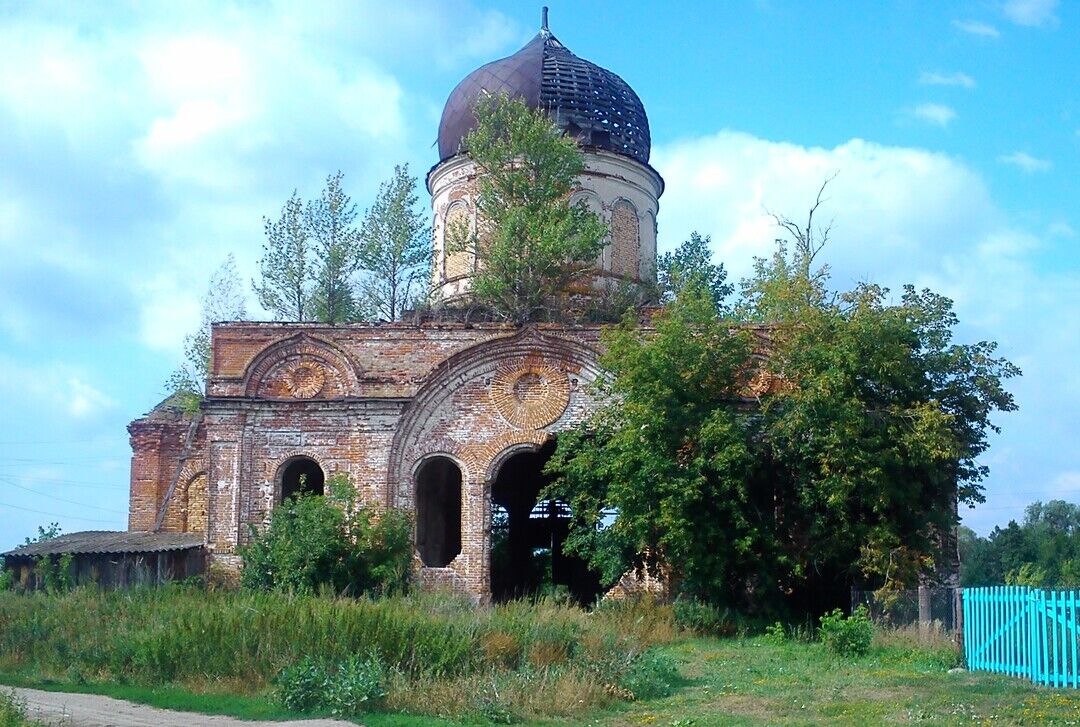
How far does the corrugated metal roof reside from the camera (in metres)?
21.8

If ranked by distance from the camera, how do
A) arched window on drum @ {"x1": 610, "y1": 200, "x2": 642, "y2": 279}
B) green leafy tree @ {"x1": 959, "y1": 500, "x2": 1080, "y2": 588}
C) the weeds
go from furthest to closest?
green leafy tree @ {"x1": 959, "y1": 500, "x2": 1080, "y2": 588} → arched window on drum @ {"x1": 610, "y1": 200, "x2": 642, "y2": 279} → the weeds

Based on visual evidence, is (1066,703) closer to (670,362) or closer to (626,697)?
(626,697)

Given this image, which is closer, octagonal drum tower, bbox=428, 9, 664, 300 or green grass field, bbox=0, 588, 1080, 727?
green grass field, bbox=0, 588, 1080, 727

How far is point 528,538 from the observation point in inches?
1156

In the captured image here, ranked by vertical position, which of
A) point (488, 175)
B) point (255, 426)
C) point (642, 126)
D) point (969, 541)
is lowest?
point (969, 541)

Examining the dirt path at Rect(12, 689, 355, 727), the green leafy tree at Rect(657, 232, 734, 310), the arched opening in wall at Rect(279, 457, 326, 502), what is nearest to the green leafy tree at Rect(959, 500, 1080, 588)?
the green leafy tree at Rect(657, 232, 734, 310)

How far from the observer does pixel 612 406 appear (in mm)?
20469

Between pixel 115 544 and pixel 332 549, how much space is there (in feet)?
19.8

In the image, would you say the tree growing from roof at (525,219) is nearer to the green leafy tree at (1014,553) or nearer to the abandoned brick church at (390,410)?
the abandoned brick church at (390,410)

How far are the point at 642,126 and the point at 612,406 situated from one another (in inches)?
361

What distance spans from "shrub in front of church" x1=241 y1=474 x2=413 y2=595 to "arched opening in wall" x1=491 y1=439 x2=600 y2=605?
735 cm

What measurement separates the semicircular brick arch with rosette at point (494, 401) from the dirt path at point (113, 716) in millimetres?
10050

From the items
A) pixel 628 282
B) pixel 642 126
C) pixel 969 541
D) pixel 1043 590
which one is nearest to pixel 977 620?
pixel 1043 590

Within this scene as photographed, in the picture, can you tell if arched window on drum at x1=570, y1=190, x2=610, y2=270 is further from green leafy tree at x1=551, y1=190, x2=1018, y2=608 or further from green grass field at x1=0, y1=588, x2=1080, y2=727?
green grass field at x1=0, y1=588, x2=1080, y2=727
